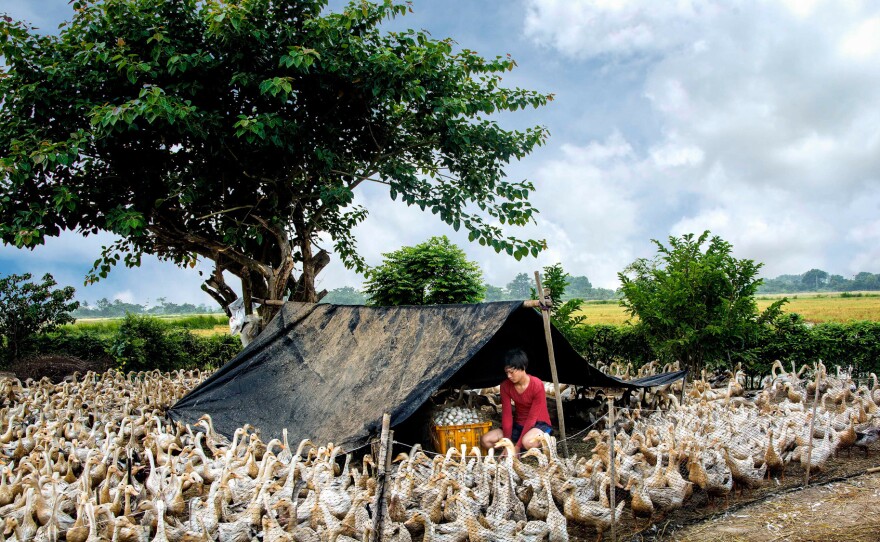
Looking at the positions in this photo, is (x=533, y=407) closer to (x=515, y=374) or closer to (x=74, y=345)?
(x=515, y=374)

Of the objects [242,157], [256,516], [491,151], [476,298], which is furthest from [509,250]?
[256,516]

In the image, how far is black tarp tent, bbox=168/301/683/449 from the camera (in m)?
6.08

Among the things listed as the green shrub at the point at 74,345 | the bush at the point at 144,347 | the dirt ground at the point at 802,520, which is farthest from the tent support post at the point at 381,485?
the green shrub at the point at 74,345

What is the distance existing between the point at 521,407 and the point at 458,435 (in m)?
0.70

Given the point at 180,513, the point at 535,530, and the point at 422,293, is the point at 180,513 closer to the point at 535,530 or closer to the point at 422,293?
the point at 535,530

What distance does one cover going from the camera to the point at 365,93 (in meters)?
10.9

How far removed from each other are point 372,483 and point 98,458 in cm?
252

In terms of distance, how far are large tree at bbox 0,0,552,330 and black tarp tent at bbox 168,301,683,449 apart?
316 cm

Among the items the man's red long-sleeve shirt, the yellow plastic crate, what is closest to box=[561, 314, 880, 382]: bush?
the man's red long-sleeve shirt

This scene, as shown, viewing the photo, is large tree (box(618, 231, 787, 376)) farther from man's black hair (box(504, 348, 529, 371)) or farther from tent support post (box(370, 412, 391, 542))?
tent support post (box(370, 412, 391, 542))

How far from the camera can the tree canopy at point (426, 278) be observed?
1402 cm

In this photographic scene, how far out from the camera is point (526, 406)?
20.5 ft

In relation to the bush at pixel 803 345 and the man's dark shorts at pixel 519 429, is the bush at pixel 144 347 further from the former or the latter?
the man's dark shorts at pixel 519 429

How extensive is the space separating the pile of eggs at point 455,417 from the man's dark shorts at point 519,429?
0.37 m
